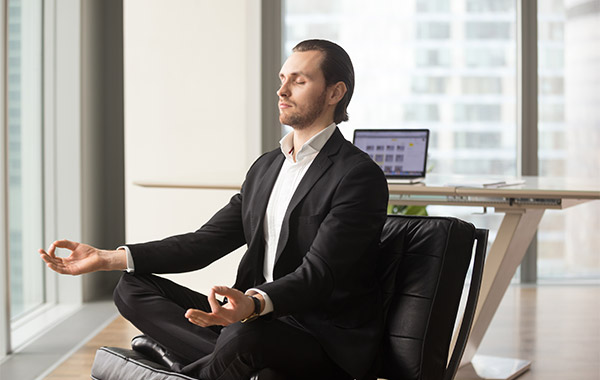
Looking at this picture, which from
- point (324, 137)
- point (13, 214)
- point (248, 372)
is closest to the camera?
point (248, 372)

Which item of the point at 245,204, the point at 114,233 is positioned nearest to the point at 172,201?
the point at 114,233

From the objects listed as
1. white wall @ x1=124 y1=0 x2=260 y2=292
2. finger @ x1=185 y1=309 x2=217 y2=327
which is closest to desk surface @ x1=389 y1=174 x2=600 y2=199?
finger @ x1=185 y1=309 x2=217 y2=327

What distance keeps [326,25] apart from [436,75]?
32.0 inches

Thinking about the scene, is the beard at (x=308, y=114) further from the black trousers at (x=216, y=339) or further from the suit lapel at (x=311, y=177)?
the black trousers at (x=216, y=339)

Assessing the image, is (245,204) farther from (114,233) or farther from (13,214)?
(114,233)

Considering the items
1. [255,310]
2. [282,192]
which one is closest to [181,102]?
[282,192]

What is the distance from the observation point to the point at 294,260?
72.2 inches

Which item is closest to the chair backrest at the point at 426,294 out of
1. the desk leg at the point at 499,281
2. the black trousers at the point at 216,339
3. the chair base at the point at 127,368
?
the black trousers at the point at 216,339

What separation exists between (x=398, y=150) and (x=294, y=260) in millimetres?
1566

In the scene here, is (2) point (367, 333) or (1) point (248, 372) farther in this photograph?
(2) point (367, 333)

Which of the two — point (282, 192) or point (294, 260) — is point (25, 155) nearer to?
point (282, 192)

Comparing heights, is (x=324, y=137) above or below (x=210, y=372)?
above

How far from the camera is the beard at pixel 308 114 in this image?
1881 millimetres

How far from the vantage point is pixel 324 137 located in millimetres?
1909
